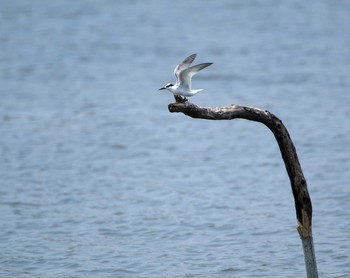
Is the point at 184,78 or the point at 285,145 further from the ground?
the point at 184,78

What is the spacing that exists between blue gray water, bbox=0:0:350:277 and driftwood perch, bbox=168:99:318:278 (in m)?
2.07

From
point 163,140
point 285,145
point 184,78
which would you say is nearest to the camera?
point 285,145

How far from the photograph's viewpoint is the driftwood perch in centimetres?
828

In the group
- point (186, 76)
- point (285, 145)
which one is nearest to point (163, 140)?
point (186, 76)

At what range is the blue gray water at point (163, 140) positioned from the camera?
12.0 metres

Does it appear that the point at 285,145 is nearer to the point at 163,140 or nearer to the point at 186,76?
the point at 186,76

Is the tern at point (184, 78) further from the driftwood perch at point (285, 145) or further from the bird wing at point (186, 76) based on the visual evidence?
the driftwood perch at point (285, 145)

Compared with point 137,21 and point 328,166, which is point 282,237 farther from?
point 137,21

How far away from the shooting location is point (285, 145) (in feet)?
28.5

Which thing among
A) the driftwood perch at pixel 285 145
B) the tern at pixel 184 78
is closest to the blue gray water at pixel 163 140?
the driftwood perch at pixel 285 145

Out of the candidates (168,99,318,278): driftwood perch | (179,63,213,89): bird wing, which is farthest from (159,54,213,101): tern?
(168,99,318,278): driftwood perch

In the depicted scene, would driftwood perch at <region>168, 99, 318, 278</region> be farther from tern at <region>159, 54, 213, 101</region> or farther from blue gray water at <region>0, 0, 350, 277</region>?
blue gray water at <region>0, 0, 350, 277</region>

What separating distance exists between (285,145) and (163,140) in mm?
9823

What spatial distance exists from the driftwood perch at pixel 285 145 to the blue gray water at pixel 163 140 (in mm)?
2071
